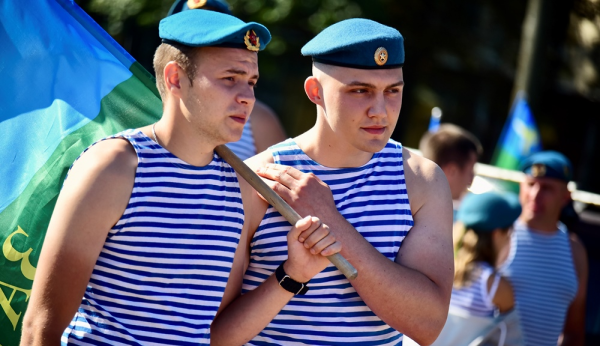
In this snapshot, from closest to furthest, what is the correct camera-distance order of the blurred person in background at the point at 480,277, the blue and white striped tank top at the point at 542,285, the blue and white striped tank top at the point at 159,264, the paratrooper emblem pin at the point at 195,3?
the blue and white striped tank top at the point at 159,264 < the paratrooper emblem pin at the point at 195,3 < the blurred person in background at the point at 480,277 < the blue and white striped tank top at the point at 542,285

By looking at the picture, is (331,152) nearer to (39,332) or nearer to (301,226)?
(301,226)

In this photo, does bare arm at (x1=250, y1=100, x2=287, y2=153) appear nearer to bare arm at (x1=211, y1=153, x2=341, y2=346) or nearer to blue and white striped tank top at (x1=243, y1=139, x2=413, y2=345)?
blue and white striped tank top at (x1=243, y1=139, x2=413, y2=345)

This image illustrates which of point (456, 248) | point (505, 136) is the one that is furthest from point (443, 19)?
point (456, 248)

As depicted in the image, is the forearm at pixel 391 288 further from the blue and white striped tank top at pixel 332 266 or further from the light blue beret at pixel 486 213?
the light blue beret at pixel 486 213

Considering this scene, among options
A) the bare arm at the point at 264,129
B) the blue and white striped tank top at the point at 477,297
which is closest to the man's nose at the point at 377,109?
the bare arm at the point at 264,129

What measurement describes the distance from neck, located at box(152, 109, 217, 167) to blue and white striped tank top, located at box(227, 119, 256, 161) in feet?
4.43

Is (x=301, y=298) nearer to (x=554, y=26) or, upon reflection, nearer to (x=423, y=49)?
(x=554, y=26)

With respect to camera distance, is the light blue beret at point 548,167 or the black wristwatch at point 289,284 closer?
the black wristwatch at point 289,284

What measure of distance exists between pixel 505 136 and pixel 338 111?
14.9 feet

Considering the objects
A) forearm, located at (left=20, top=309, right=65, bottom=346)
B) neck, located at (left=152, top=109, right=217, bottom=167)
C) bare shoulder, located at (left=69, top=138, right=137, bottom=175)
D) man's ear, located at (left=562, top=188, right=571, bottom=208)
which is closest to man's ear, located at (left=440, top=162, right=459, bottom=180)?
man's ear, located at (left=562, top=188, right=571, bottom=208)

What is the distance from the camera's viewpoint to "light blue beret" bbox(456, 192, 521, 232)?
4.06 m

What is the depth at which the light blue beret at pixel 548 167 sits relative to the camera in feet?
16.4

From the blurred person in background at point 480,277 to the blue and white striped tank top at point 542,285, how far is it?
48cm

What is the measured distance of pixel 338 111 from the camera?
2.48 m
